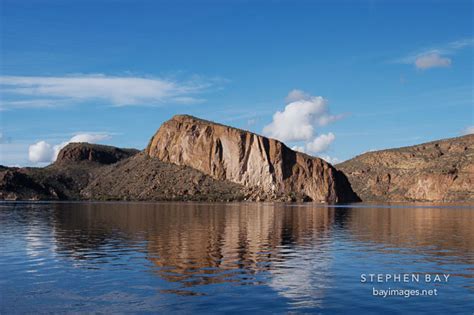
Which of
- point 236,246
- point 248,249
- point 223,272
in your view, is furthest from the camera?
point 236,246

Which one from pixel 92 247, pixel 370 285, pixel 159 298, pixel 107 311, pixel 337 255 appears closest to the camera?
pixel 107 311

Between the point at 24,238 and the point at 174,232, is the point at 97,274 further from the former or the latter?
the point at 174,232

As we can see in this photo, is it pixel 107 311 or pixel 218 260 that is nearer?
pixel 107 311

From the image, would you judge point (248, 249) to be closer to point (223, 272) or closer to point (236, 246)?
point (236, 246)

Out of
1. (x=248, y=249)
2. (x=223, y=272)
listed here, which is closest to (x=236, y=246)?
(x=248, y=249)

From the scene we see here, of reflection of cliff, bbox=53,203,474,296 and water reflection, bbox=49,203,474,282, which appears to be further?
water reflection, bbox=49,203,474,282

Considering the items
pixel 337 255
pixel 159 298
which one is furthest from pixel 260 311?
pixel 337 255

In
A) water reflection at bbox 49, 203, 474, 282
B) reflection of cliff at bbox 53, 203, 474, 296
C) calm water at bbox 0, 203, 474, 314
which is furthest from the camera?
water reflection at bbox 49, 203, 474, 282

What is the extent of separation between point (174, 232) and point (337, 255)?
77.8ft

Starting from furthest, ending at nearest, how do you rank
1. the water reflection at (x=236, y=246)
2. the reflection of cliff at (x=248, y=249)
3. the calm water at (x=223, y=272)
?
the water reflection at (x=236, y=246) → the reflection of cliff at (x=248, y=249) → the calm water at (x=223, y=272)

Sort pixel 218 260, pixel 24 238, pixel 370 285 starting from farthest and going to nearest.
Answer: pixel 24 238
pixel 218 260
pixel 370 285

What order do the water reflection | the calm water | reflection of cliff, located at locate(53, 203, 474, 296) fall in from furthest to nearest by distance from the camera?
1. the water reflection
2. reflection of cliff, located at locate(53, 203, 474, 296)
3. the calm water

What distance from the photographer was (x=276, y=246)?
46375mm

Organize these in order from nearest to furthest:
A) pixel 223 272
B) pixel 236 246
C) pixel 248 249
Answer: pixel 223 272, pixel 248 249, pixel 236 246
